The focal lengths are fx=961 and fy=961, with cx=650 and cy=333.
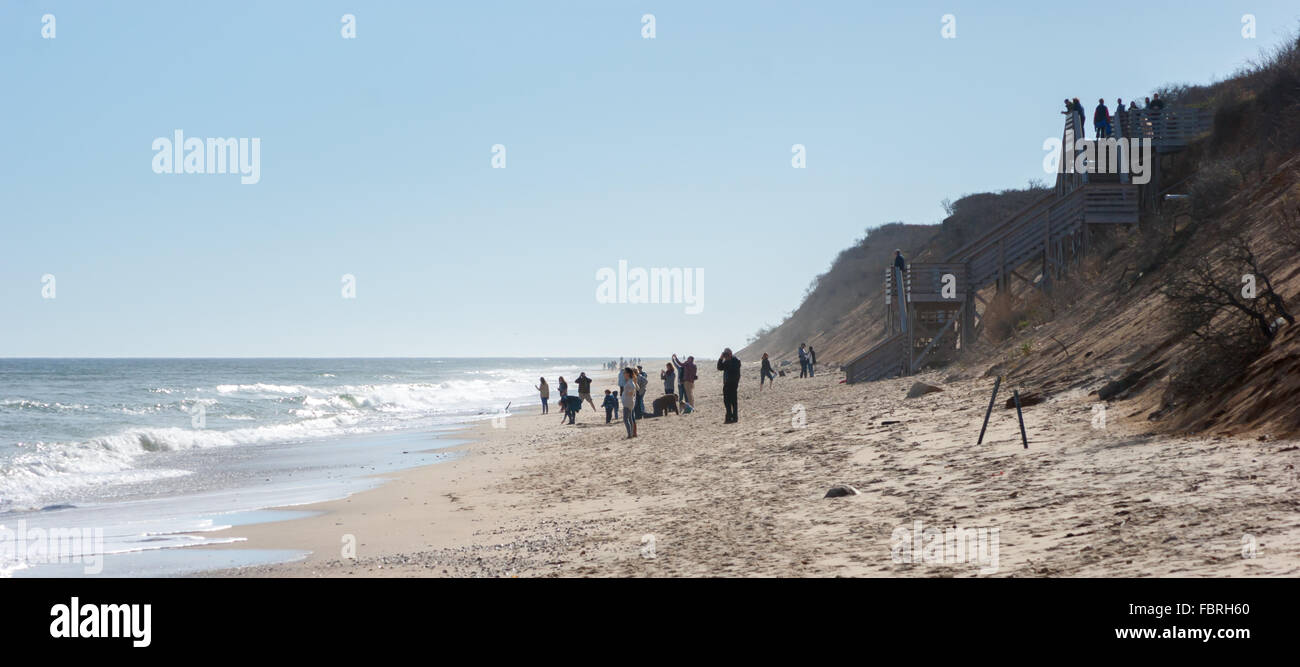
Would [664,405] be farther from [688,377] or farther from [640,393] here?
[640,393]

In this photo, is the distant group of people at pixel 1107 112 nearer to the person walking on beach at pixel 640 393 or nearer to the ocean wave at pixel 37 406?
the person walking on beach at pixel 640 393

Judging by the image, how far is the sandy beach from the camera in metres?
5.73

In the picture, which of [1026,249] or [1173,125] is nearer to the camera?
[1173,125]

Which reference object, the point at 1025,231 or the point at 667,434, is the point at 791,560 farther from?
the point at 1025,231

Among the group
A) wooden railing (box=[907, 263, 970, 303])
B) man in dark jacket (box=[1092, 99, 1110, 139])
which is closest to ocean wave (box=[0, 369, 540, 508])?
wooden railing (box=[907, 263, 970, 303])

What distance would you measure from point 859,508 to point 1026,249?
18.5 metres

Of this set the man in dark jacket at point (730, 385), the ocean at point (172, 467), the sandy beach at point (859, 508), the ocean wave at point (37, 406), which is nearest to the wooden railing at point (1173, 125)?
the man in dark jacket at point (730, 385)

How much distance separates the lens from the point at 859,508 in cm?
827

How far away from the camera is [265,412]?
36.5m

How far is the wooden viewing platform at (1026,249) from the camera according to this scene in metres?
23.5

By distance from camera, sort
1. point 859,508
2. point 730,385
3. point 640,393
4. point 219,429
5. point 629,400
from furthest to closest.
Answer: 1. point 219,429
2. point 640,393
3. point 730,385
4. point 629,400
5. point 859,508

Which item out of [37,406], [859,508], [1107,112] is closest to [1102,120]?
[1107,112]

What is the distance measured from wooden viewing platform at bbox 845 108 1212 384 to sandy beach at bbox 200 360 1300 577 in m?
10.5

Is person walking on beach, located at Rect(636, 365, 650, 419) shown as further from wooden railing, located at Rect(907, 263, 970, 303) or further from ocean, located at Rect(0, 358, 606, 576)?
wooden railing, located at Rect(907, 263, 970, 303)
